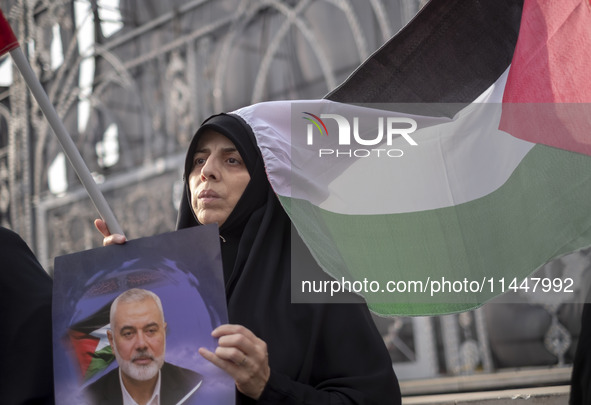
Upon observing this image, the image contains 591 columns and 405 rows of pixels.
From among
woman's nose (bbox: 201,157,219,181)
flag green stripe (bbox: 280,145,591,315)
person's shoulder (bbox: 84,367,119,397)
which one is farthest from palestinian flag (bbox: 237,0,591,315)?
person's shoulder (bbox: 84,367,119,397)

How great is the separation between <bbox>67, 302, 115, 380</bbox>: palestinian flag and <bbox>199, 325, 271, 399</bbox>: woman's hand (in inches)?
8.1

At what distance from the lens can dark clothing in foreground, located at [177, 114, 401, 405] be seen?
5.55 ft

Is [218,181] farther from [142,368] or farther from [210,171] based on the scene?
[142,368]

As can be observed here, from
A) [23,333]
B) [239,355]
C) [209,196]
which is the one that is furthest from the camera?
[209,196]

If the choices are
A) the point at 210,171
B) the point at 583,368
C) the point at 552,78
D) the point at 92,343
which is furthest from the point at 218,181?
the point at 583,368

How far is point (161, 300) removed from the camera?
5.20ft

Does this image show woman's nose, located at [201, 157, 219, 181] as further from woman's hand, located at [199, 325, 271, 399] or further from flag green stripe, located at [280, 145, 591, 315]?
woman's hand, located at [199, 325, 271, 399]

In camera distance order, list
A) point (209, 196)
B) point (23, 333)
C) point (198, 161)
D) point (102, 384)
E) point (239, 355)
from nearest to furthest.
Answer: point (239, 355)
point (102, 384)
point (23, 333)
point (209, 196)
point (198, 161)

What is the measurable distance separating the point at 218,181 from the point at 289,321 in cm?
35

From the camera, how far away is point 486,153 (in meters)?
1.97

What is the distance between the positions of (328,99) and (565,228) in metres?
0.62

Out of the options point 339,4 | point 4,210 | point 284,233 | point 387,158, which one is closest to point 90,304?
point 284,233

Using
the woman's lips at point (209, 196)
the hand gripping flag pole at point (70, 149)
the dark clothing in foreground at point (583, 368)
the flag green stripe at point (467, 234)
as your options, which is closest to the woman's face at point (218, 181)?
the woman's lips at point (209, 196)

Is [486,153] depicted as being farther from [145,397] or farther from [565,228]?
[145,397]
